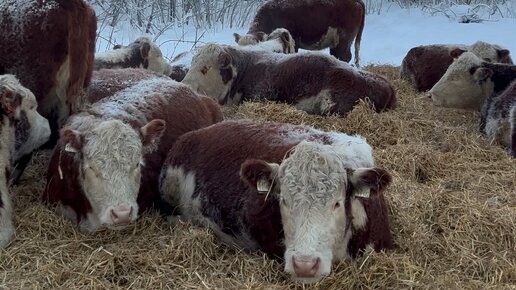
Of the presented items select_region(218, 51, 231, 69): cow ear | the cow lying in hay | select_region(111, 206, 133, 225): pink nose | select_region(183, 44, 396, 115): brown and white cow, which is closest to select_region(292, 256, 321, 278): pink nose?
select_region(111, 206, 133, 225): pink nose

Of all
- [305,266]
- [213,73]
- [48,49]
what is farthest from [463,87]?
[305,266]

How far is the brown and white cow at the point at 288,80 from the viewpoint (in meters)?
8.34

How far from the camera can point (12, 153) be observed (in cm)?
539

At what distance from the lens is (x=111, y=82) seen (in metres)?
6.59

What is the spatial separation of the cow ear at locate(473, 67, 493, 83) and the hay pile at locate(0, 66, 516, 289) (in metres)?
2.47

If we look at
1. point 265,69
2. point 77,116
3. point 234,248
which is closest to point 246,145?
point 234,248

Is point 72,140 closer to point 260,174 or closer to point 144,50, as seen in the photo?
point 260,174

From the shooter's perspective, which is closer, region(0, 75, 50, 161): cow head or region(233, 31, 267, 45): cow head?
region(0, 75, 50, 161): cow head

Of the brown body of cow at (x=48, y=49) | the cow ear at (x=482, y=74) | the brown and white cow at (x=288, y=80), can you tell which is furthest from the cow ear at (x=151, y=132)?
the cow ear at (x=482, y=74)

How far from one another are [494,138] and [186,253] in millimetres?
4293

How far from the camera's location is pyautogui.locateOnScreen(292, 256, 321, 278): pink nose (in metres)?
3.69

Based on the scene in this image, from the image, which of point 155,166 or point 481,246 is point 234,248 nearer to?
point 155,166

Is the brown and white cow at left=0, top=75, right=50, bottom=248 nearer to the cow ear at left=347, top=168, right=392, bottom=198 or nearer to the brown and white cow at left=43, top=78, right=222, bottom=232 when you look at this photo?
the brown and white cow at left=43, top=78, right=222, bottom=232

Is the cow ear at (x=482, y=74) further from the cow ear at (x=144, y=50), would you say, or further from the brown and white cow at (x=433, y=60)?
the cow ear at (x=144, y=50)
